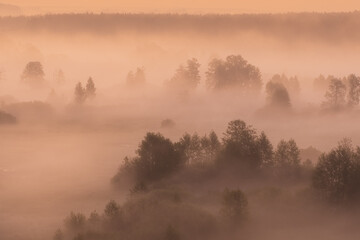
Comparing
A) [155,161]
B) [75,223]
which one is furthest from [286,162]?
[75,223]

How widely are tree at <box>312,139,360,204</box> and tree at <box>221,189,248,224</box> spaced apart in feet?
37.4

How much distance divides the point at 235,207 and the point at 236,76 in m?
119

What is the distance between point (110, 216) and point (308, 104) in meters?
117

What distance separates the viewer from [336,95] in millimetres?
154625

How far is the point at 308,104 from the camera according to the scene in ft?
554

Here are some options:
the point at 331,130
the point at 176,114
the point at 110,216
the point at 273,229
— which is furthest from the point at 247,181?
the point at 176,114

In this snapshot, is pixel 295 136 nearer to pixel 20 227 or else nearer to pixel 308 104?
pixel 308 104

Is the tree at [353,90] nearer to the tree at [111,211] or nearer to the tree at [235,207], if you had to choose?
the tree at [235,207]

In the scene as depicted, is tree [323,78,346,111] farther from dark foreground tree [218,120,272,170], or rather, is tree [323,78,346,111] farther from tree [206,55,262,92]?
dark foreground tree [218,120,272,170]

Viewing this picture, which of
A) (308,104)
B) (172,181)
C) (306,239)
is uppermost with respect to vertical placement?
(308,104)

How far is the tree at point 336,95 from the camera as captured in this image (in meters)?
154

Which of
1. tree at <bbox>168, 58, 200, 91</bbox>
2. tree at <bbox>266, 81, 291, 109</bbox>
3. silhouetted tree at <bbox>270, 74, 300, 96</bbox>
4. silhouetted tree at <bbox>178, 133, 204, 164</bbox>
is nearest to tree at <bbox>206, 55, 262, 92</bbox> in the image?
silhouetted tree at <bbox>270, 74, 300, 96</bbox>

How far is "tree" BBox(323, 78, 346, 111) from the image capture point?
504ft

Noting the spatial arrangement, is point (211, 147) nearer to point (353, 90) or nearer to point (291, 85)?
point (353, 90)
